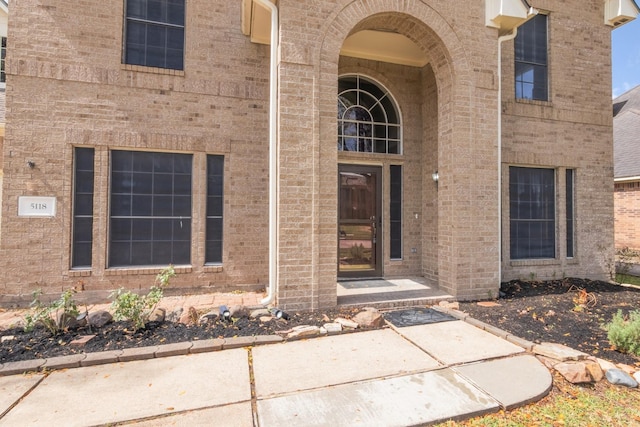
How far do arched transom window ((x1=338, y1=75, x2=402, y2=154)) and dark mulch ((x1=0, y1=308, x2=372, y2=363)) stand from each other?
3.85 m

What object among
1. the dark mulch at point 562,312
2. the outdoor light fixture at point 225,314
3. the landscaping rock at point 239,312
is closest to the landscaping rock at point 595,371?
the dark mulch at point 562,312

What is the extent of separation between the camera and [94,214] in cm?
558

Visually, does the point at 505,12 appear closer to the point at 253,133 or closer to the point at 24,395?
the point at 253,133

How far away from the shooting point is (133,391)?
2846mm

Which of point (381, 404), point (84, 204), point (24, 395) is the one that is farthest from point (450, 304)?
point (84, 204)

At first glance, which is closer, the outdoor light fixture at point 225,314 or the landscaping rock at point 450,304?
the outdoor light fixture at point 225,314

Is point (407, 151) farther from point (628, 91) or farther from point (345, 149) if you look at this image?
point (628, 91)

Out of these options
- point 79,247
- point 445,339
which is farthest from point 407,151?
point 79,247

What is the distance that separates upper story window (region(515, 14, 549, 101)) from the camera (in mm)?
7258

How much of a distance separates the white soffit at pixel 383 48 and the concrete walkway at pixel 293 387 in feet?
18.1

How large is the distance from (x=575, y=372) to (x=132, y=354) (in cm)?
448

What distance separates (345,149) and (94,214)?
478cm

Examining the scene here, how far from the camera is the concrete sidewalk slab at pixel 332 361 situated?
9.91ft

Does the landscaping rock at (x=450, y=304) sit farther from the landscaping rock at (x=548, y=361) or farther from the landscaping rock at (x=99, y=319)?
the landscaping rock at (x=99, y=319)
